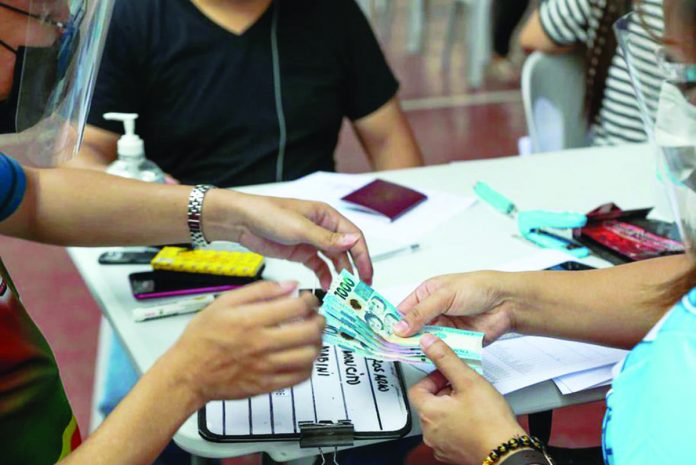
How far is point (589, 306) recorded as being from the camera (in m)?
1.16

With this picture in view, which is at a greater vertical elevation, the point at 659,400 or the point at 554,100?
the point at 659,400

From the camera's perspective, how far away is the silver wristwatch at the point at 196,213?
52.2 inches

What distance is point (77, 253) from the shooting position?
4.83 feet

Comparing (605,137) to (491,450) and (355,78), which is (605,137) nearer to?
(355,78)

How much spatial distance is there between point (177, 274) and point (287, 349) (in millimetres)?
483

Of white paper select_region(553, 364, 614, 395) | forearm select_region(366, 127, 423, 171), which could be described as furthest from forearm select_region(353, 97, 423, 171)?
white paper select_region(553, 364, 614, 395)

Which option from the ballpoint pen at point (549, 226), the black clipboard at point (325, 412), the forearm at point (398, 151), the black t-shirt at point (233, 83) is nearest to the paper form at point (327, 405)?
the black clipboard at point (325, 412)

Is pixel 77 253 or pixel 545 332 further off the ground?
pixel 545 332

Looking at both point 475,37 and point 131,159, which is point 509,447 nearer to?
point 131,159

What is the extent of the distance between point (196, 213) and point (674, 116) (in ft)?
2.35

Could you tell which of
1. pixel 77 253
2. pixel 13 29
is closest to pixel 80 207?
pixel 77 253

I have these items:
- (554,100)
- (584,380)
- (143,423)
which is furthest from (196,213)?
(554,100)

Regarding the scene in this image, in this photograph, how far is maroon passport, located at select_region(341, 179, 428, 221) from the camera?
5.18ft

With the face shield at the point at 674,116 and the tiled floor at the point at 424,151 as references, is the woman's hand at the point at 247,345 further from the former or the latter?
the tiled floor at the point at 424,151
